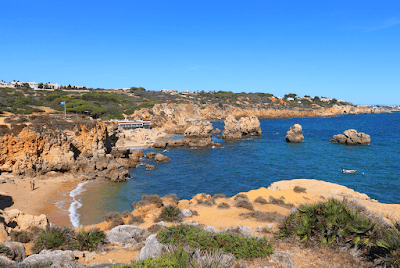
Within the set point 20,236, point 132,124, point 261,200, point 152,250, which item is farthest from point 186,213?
point 132,124

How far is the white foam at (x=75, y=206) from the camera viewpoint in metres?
17.6

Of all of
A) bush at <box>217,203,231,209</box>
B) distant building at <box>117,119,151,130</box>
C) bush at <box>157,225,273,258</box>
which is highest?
distant building at <box>117,119,151,130</box>

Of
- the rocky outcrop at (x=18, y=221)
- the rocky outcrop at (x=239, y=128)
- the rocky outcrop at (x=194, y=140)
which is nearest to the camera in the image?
the rocky outcrop at (x=18, y=221)

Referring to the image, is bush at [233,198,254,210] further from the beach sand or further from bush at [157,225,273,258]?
the beach sand

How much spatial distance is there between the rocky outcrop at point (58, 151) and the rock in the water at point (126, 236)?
54.2 ft

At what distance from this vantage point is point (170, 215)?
47.9 feet

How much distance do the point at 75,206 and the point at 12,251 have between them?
1338 centimetres

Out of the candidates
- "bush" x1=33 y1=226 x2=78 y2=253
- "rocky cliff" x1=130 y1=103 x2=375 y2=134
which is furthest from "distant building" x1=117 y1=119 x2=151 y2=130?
"bush" x1=33 y1=226 x2=78 y2=253

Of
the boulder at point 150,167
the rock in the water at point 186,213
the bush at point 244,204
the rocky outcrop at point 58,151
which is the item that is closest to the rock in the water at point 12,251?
the rock in the water at point 186,213

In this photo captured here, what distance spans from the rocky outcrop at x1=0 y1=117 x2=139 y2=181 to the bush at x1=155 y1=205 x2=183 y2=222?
14216mm

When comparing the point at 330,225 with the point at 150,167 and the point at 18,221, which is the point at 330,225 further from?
the point at 150,167

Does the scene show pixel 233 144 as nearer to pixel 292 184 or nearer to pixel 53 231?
pixel 292 184

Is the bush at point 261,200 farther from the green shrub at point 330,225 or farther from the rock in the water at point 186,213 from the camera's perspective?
the green shrub at point 330,225

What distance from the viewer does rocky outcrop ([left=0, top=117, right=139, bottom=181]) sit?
78.8ft
